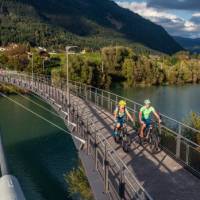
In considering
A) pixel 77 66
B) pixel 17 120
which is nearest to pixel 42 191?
pixel 17 120

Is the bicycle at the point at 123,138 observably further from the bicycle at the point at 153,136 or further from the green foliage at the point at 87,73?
the green foliage at the point at 87,73

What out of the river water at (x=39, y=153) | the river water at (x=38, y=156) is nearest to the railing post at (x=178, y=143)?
the river water at (x=38, y=156)

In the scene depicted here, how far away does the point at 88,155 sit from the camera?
49.1 feet

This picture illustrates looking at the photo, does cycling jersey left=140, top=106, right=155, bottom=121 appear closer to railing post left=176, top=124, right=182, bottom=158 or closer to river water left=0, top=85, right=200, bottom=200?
railing post left=176, top=124, right=182, bottom=158

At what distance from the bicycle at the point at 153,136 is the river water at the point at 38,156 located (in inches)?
256

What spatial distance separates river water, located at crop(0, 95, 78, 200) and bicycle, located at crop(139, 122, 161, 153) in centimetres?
650

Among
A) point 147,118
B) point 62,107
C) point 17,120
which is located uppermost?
point 147,118

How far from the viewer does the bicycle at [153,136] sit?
1506 cm

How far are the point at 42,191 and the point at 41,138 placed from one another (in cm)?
1526

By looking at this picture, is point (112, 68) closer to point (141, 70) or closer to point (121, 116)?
point (141, 70)

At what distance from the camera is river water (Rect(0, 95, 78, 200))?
27.2 metres

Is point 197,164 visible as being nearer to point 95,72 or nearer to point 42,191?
point 42,191

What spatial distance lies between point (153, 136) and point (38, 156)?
20807 millimetres

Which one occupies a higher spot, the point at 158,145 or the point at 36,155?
the point at 158,145
